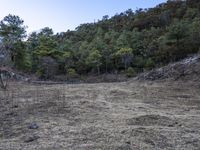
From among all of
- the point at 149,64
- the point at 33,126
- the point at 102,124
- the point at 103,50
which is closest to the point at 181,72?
the point at 102,124

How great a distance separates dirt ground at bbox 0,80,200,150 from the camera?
21.2 ft

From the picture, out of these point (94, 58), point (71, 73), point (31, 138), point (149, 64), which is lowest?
point (31, 138)

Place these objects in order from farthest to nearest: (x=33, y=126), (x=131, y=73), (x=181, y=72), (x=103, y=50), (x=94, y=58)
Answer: (x=103, y=50), (x=94, y=58), (x=131, y=73), (x=181, y=72), (x=33, y=126)

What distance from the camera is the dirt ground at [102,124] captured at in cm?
646

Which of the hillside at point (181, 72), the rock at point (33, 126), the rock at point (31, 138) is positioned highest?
the hillside at point (181, 72)

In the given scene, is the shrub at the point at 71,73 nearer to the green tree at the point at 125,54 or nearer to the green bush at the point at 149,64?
the green tree at the point at 125,54

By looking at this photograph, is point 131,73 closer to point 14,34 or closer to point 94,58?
point 94,58

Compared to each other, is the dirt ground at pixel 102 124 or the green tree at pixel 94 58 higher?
Answer: the green tree at pixel 94 58

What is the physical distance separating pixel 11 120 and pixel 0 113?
1.15 meters

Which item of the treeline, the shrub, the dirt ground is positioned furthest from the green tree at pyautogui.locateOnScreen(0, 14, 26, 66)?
the dirt ground

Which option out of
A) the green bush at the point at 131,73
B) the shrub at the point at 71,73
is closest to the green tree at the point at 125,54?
the green bush at the point at 131,73

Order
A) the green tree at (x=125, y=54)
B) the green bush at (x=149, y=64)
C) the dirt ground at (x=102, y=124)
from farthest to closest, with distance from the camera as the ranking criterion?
the green tree at (x=125, y=54), the green bush at (x=149, y=64), the dirt ground at (x=102, y=124)

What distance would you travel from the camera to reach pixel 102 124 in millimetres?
8133

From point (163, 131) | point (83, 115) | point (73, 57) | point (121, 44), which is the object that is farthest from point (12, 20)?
point (163, 131)
